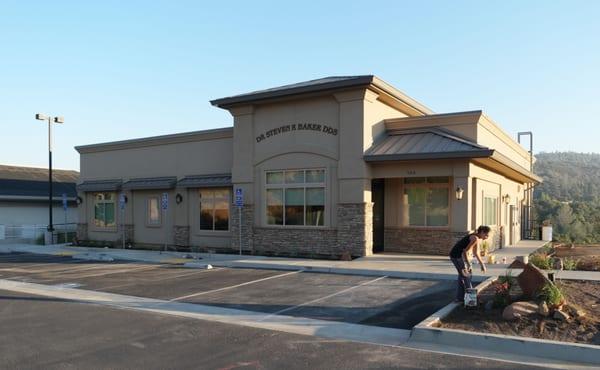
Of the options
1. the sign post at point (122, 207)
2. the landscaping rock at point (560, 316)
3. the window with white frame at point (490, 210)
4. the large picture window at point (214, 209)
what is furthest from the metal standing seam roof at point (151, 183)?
→ the landscaping rock at point (560, 316)

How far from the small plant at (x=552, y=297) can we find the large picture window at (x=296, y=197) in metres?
11.7

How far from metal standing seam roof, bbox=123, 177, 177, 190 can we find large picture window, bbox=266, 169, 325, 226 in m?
5.75

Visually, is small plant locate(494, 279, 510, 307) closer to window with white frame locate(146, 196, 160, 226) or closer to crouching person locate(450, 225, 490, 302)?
crouching person locate(450, 225, 490, 302)

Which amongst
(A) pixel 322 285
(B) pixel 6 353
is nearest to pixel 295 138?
(A) pixel 322 285

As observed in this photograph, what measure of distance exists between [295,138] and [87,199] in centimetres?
1440

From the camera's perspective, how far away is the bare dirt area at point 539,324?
782 cm

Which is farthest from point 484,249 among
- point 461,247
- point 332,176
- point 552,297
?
point 552,297

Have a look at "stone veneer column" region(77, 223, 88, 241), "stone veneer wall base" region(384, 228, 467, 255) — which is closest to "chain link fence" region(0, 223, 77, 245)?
"stone veneer column" region(77, 223, 88, 241)

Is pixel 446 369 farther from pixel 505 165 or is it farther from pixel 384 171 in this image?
pixel 505 165

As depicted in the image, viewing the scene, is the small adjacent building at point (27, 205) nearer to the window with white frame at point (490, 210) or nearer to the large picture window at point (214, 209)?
the large picture window at point (214, 209)

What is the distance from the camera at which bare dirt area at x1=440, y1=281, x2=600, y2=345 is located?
25.7 feet

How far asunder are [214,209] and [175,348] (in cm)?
1621

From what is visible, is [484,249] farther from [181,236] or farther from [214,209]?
[181,236]

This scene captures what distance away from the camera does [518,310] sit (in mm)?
8680
